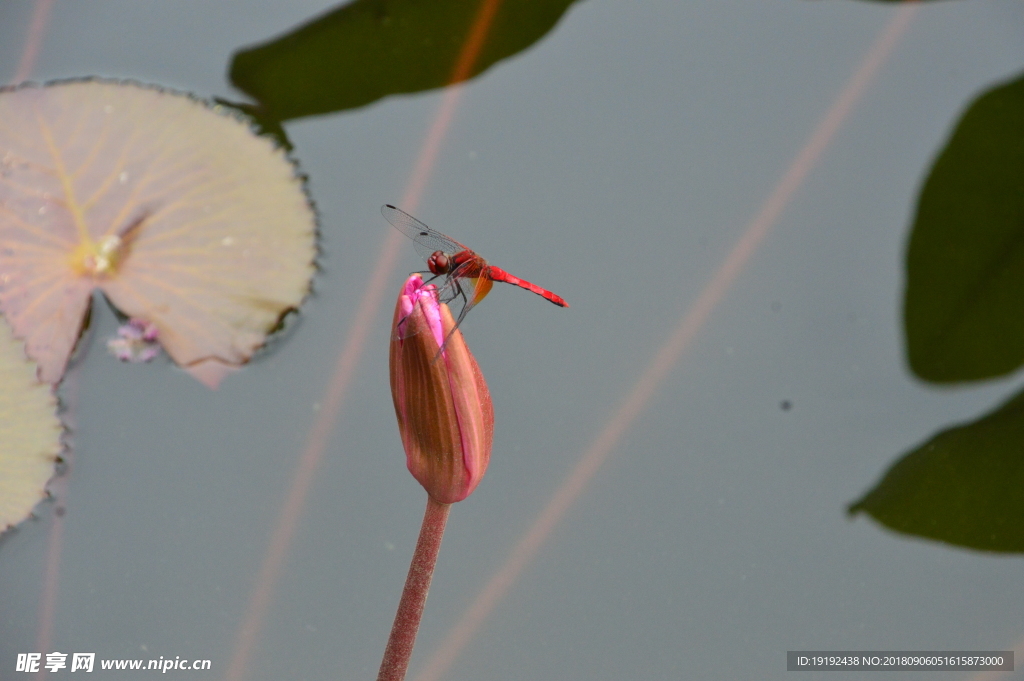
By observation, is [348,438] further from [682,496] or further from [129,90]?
[129,90]

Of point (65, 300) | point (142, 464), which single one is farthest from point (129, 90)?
point (142, 464)

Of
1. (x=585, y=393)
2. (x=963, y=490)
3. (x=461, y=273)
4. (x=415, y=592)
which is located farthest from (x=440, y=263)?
(x=963, y=490)

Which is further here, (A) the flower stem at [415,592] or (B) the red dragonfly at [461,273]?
(B) the red dragonfly at [461,273]

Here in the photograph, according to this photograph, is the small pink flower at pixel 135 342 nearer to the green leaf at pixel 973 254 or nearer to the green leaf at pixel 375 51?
the green leaf at pixel 375 51

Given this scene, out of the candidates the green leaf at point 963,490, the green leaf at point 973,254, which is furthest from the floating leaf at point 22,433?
the green leaf at point 973,254

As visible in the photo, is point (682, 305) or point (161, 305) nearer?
point (161, 305)

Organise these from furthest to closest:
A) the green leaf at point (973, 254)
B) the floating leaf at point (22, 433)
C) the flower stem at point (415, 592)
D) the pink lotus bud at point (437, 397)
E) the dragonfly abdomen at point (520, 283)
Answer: the green leaf at point (973, 254) < the dragonfly abdomen at point (520, 283) < the floating leaf at point (22, 433) < the flower stem at point (415, 592) < the pink lotus bud at point (437, 397)

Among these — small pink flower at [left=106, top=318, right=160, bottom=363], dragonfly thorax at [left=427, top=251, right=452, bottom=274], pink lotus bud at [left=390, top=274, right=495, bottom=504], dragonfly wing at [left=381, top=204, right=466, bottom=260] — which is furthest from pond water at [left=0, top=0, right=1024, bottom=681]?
pink lotus bud at [left=390, top=274, right=495, bottom=504]
